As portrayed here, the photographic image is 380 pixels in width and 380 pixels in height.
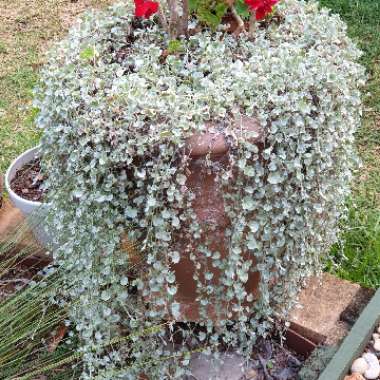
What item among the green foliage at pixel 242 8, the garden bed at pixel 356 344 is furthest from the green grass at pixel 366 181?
the green foliage at pixel 242 8

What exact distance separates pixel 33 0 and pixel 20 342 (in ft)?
10.5

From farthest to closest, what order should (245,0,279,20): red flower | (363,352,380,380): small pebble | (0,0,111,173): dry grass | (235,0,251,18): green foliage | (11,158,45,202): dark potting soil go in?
1. (0,0,111,173): dry grass
2. (11,158,45,202): dark potting soil
3. (363,352,380,380): small pebble
4. (235,0,251,18): green foliage
5. (245,0,279,20): red flower

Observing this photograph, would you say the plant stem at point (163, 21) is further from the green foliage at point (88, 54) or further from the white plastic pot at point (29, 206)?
the white plastic pot at point (29, 206)

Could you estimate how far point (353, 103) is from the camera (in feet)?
6.61

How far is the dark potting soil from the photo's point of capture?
2727 millimetres

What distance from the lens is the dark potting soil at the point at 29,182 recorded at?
2.73 meters

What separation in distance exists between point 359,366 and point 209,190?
847 millimetres

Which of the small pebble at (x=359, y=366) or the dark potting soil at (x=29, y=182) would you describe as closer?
the small pebble at (x=359, y=366)

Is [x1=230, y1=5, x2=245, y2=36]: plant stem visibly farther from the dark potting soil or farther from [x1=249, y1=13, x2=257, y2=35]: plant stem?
the dark potting soil

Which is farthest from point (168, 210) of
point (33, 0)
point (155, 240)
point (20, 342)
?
point (33, 0)

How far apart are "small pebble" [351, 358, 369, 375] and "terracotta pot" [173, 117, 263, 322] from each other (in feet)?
1.76

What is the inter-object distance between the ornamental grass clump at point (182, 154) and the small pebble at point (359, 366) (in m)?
0.29

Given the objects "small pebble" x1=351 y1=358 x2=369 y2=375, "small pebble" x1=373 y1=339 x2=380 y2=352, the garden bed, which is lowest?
"small pebble" x1=373 y1=339 x2=380 y2=352

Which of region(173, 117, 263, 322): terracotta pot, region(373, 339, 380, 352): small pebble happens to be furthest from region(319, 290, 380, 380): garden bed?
region(173, 117, 263, 322): terracotta pot
